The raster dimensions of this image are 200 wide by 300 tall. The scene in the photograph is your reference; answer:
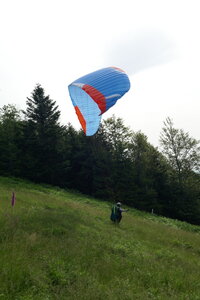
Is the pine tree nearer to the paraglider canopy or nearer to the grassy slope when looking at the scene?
the paraglider canopy

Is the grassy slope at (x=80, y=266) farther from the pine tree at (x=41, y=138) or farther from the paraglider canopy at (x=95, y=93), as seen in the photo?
the pine tree at (x=41, y=138)

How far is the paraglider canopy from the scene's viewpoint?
12445 mm

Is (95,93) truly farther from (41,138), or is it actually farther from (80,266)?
(41,138)

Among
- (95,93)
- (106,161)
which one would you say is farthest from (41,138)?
(95,93)

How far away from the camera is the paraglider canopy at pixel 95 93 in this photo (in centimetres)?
1245

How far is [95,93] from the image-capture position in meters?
12.4

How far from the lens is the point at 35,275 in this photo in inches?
199

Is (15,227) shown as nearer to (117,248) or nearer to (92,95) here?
(117,248)

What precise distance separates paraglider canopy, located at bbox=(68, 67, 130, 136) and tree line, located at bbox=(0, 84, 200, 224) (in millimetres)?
19035

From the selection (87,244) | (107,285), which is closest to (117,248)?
(87,244)

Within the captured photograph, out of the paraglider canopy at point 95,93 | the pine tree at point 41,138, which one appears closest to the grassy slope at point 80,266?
the paraglider canopy at point 95,93

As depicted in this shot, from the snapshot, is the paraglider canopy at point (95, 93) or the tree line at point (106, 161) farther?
the tree line at point (106, 161)

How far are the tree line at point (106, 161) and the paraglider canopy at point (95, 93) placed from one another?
1903 centimetres

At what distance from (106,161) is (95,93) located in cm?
2540
